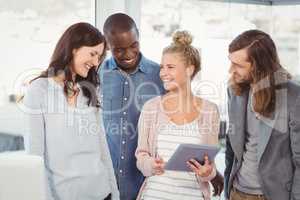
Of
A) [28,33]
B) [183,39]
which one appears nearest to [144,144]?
[183,39]

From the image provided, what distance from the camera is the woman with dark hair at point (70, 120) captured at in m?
1.86

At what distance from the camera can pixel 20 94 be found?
103 inches

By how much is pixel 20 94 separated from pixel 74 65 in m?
0.79

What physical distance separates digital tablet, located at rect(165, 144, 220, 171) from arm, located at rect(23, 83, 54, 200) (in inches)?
23.3

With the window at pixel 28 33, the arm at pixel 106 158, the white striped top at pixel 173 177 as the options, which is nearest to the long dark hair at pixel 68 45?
the arm at pixel 106 158

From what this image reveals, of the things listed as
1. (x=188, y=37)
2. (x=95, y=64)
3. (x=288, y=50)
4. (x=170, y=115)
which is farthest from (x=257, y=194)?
(x=288, y=50)

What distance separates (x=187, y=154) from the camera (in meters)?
2.05

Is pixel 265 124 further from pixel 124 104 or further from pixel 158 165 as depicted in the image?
pixel 124 104

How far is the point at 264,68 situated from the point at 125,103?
2.45ft

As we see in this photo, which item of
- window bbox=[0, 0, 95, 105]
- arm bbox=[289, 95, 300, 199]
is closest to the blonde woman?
arm bbox=[289, 95, 300, 199]

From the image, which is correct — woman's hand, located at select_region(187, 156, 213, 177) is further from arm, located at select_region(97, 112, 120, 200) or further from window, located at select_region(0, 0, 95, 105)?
window, located at select_region(0, 0, 95, 105)

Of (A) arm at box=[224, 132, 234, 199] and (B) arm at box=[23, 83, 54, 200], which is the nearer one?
(B) arm at box=[23, 83, 54, 200]

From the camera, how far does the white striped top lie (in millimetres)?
2125

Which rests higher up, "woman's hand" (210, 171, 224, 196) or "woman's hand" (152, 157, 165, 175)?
"woman's hand" (152, 157, 165, 175)
